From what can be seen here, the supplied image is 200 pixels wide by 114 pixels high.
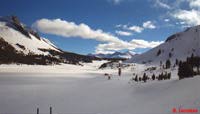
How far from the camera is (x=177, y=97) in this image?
2405cm

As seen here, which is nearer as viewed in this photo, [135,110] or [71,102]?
[135,110]

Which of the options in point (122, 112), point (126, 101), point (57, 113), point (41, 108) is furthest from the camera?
point (126, 101)

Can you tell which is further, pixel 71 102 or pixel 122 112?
pixel 71 102

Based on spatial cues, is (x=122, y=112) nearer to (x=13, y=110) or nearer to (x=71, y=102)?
(x=71, y=102)

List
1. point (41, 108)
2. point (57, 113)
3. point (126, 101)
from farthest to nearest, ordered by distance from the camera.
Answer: point (126, 101)
point (41, 108)
point (57, 113)

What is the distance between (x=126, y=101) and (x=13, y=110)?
13.4 meters

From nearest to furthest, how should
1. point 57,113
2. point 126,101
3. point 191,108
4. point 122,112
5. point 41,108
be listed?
point 191,108 < point 122,112 < point 57,113 < point 41,108 < point 126,101

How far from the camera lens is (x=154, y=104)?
958 inches

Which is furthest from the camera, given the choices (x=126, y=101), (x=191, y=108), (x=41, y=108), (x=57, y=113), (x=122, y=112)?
(x=126, y=101)

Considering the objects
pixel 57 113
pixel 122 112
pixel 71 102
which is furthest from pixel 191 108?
pixel 71 102

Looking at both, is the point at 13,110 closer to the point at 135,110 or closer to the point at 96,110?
the point at 96,110

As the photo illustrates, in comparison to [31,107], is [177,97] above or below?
above

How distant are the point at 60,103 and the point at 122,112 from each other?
31.9 feet

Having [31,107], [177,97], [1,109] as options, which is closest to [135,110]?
[177,97]
